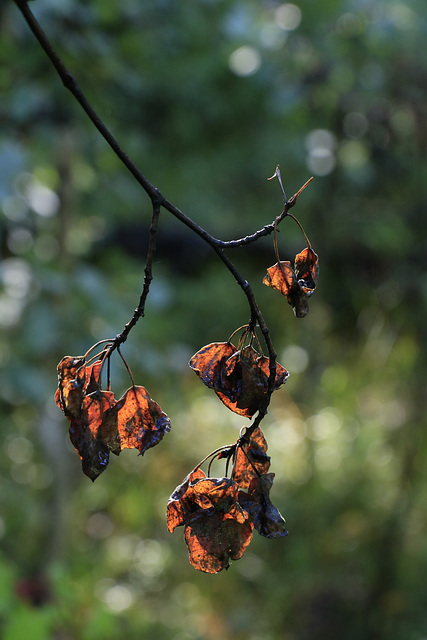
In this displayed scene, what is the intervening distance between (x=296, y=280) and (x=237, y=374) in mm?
56

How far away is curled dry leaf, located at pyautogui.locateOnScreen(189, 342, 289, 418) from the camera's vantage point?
1.08 feet

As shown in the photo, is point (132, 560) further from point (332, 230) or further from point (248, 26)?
point (248, 26)

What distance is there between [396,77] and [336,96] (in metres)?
0.23

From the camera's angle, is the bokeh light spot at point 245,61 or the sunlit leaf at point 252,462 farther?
the bokeh light spot at point 245,61

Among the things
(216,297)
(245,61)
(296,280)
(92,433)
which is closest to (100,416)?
(92,433)

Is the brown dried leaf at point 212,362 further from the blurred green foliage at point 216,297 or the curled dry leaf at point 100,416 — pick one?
the blurred green foliage at point 216,297

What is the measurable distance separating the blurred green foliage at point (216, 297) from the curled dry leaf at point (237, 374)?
843mm

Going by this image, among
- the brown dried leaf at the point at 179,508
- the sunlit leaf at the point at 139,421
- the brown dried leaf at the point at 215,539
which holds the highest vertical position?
the sunlit leaf at the point at 139,421

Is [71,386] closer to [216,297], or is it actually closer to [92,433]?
[92,433]

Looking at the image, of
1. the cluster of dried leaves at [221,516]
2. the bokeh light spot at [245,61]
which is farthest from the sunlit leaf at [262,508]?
the bokeh light spot at [245,61]

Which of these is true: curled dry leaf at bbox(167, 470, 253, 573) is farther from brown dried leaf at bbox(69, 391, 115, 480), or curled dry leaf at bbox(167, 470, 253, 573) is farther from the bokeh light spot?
the bokeh light spot

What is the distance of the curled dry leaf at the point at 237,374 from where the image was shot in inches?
13.0

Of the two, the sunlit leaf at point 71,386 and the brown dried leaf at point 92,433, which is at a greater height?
the sunlit leaf at point 71,386

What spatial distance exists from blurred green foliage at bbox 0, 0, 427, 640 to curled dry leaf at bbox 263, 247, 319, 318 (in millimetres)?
847
